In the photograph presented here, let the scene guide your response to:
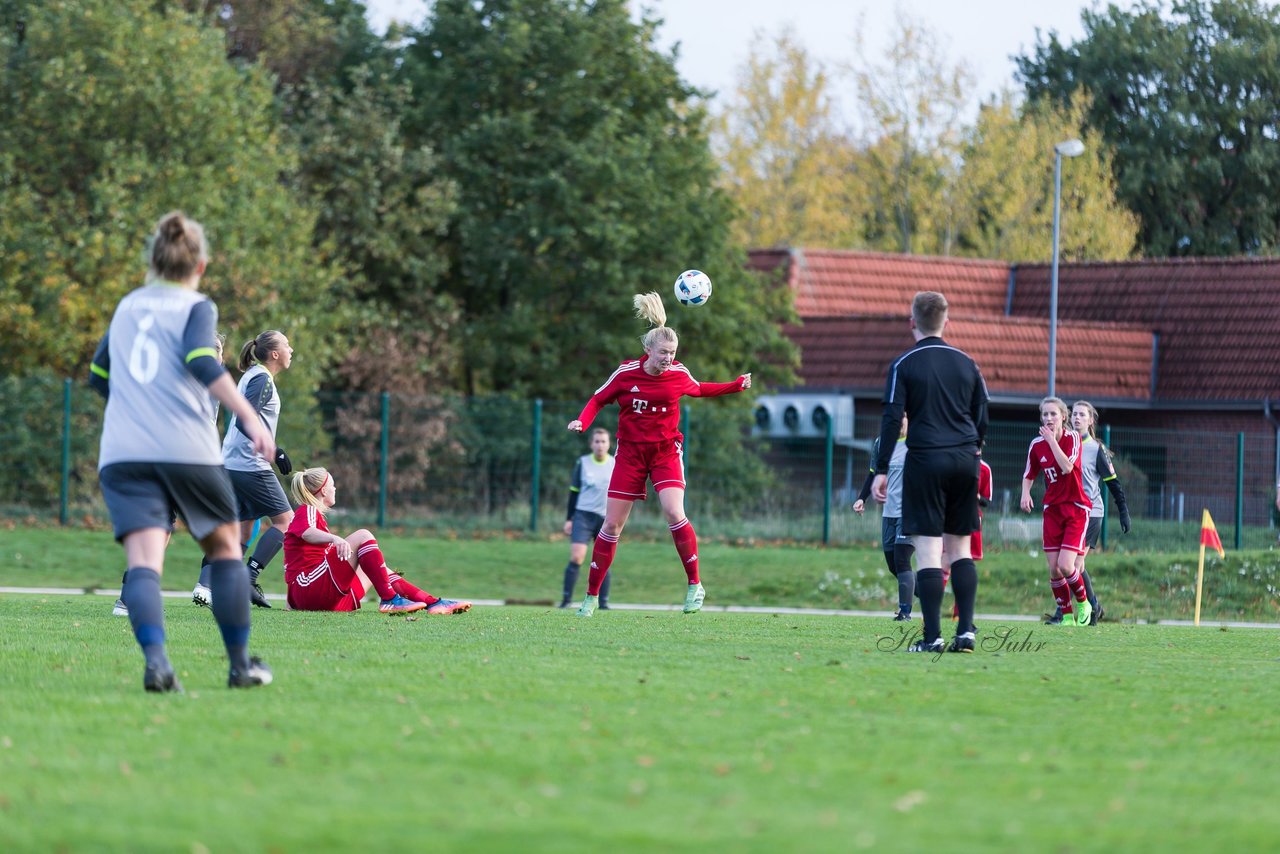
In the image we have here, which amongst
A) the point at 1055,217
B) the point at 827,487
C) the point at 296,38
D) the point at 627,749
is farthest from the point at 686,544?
the point at 296,38

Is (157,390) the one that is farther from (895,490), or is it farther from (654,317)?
(895,490)

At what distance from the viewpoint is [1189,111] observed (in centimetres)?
6325

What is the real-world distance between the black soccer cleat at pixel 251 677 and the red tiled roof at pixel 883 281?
1360 inches

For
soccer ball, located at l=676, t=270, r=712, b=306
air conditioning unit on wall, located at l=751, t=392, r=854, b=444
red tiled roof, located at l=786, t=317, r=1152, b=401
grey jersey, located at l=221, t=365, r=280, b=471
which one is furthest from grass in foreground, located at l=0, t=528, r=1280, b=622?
red tiled roof, located at l=786, t=317, r=1152, b=401

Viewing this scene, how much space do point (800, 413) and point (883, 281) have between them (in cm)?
705

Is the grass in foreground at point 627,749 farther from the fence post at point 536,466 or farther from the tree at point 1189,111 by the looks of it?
the tree at point 1189,111

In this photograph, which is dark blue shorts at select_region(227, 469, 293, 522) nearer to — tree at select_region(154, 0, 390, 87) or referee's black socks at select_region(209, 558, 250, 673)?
referee's black socks at select_region(209, 558, 250, 673)

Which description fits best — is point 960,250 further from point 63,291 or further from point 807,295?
point 63,291

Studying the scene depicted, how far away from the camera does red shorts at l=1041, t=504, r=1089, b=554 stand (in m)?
15.0

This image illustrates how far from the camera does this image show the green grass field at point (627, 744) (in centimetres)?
474

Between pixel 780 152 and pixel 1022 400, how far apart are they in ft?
52.2

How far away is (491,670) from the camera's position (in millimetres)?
8414

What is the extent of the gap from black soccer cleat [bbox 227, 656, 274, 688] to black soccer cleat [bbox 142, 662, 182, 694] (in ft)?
0.92

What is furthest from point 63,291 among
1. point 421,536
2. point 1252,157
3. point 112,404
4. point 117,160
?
point 1252,157
